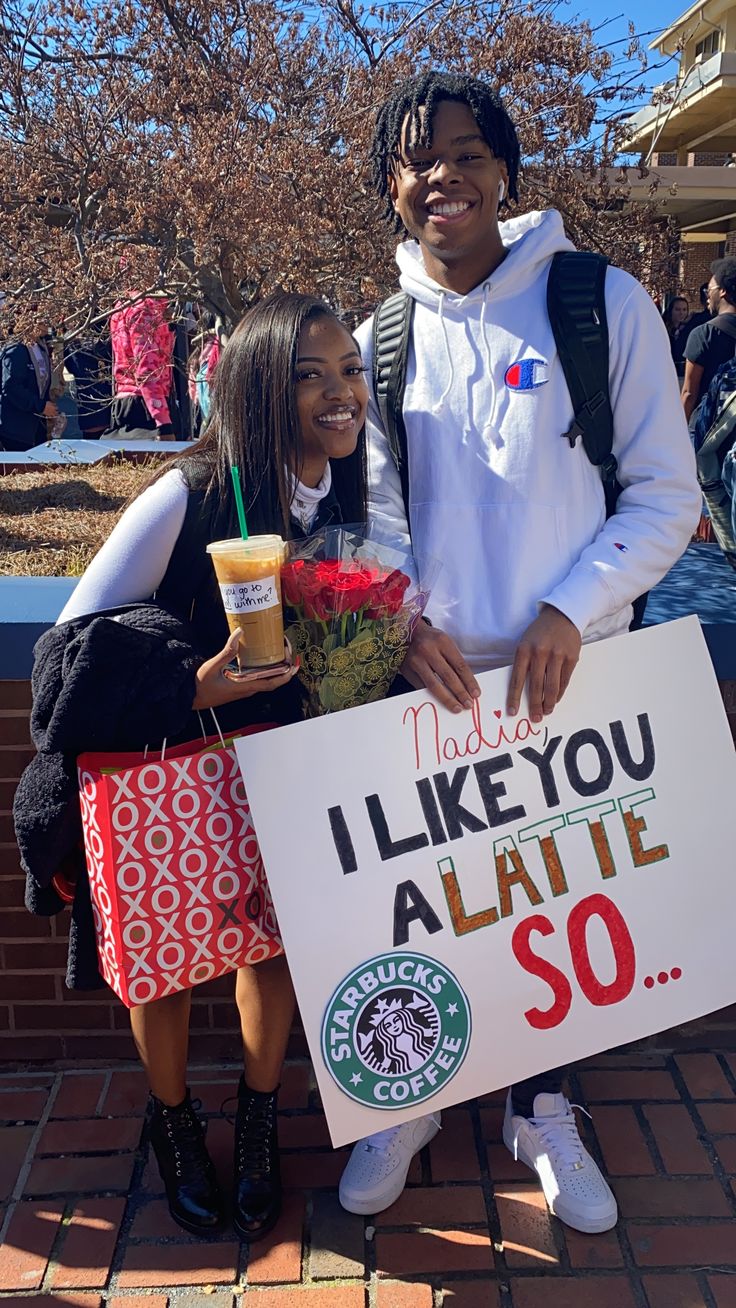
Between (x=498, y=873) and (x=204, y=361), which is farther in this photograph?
(x=204, y=361)

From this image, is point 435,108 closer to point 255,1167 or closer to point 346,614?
point 346,614

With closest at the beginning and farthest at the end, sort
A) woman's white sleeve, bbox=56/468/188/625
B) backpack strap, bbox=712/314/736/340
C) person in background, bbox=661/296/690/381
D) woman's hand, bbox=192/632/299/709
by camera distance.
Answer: woman's hand, bbox=192/632/299/709 < woman's white sleeve, bbox=56/468/188/625 < backpack strap, bbox=712/314/736/340 < person in background, bbox=661/296/690/381

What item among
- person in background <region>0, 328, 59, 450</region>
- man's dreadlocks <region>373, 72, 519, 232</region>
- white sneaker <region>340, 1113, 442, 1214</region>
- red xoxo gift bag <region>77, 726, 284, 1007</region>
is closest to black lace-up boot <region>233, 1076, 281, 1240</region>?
white sneaker <region>340, 1113, 442, 1214</region>

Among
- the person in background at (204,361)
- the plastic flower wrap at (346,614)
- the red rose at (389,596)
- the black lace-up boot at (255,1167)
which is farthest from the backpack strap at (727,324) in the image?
the black lace-up boot at (255,1167)

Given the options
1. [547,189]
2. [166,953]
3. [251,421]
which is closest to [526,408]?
[251,421]

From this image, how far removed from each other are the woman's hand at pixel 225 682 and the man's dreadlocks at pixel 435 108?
3.58 feet

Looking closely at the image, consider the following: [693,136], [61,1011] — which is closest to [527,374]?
[61,1011]

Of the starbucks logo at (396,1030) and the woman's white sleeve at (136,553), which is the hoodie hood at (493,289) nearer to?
the woman's white sleeve at (136,553)

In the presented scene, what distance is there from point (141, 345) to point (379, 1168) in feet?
14.8

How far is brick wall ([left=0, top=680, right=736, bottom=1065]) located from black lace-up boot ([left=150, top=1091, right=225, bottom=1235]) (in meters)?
0.56

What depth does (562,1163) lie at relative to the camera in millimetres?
2312

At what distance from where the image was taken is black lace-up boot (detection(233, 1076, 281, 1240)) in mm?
2221

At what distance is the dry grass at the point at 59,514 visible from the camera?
4258 mm

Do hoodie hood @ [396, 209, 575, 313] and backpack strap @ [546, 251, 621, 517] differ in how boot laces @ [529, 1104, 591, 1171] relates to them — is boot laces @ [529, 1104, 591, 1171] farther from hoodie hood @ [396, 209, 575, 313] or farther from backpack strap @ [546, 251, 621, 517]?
hoodie hood @ [396, 209, 575, 313]
